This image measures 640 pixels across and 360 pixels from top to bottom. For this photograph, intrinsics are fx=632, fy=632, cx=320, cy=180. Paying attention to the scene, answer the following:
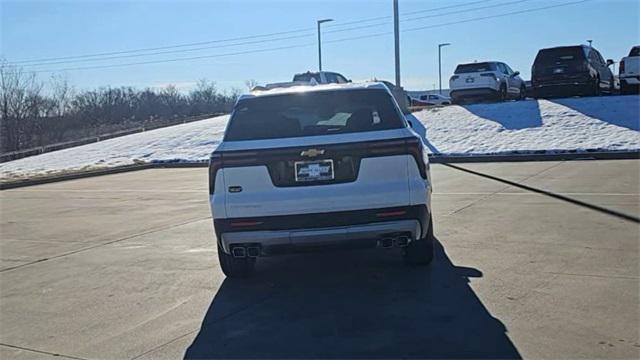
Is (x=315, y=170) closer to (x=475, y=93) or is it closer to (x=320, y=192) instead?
(x=320, y=192)

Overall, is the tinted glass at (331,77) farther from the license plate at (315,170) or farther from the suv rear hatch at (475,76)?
the license plate at (315,170)

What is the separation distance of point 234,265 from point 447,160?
13471 millimetres

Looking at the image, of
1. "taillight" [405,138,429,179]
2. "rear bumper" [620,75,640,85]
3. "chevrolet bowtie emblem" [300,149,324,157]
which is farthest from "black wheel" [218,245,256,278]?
"rear bumper" [620,75,640,85]

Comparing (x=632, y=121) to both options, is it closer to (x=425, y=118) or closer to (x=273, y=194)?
(x=425, y=118)

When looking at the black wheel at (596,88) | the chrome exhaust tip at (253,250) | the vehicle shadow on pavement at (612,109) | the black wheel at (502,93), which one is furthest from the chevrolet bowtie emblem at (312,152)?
the black wheel at (502,93)

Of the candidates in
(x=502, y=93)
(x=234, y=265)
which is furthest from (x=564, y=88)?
(x=234, y=265)

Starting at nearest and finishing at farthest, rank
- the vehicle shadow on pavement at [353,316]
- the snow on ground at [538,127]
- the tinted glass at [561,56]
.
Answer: the vehicle shadow on pavement at [353,316] < the snow on ground at [538,127] < the tinted glass at [561,56]

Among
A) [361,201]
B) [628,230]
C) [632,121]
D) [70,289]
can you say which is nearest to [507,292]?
[361,201]

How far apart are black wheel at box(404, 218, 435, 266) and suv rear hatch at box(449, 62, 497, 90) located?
20.5 m

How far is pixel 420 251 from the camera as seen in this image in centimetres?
601

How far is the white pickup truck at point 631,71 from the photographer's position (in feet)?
73.9

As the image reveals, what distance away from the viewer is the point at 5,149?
197 feet

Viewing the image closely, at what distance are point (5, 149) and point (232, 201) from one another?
2444 inches

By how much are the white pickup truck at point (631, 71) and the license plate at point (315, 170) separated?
808 inches
